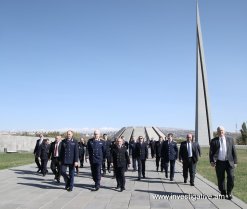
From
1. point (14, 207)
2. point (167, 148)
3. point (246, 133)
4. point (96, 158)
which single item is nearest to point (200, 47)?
point (246, 133)

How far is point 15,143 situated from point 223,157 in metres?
39.5

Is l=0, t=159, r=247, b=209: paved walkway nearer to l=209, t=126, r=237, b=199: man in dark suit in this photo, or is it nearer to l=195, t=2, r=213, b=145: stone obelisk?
l=209, t=126, r=237, b=199: man in dark suit

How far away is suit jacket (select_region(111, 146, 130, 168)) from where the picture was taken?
38.7ft

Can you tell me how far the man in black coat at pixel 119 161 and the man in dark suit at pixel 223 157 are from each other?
114 inches

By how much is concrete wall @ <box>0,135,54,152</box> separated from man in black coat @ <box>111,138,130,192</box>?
1278 inches

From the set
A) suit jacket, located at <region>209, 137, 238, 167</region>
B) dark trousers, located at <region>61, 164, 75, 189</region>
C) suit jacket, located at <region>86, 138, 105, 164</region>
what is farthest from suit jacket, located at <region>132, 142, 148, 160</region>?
suit jacket, located at <region>209, 137, 238, 167</region>

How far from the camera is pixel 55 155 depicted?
14133 millimetres

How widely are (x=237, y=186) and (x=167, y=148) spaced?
10.6ft

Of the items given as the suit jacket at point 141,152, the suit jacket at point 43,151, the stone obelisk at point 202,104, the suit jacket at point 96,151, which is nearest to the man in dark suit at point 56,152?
the suit jacket at point 43,151

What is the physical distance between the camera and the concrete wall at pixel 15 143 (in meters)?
44.6

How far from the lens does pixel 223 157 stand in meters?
9.72

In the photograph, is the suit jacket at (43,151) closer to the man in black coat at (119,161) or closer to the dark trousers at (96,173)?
the dark trousers at (96,173)

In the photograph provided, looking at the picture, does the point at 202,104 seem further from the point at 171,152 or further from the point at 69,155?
the point at 69,155

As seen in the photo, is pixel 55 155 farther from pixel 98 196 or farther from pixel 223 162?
pixel 223 162
